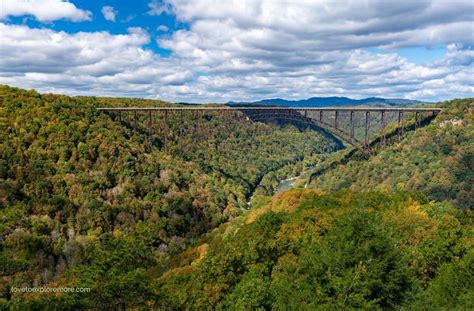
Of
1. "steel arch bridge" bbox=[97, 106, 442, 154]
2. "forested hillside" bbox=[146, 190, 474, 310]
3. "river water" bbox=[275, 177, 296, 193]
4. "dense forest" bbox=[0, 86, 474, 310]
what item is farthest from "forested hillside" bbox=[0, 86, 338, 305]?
"river water" bbox=[275, 177, 296, 193]

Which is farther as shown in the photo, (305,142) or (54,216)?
(305,142)

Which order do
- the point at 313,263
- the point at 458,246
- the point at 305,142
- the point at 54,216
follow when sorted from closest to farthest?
the point at 313,263 → the point at 458,246 → the point at 54,216 → the point at 305,142

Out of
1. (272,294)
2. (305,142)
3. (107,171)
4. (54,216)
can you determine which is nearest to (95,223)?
(54,216)

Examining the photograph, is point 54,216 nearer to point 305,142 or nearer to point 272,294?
point 272,294

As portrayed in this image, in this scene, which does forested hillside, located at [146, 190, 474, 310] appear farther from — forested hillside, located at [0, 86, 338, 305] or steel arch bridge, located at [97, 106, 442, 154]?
steel arch bridge, located at [97, 106, 442, 154]

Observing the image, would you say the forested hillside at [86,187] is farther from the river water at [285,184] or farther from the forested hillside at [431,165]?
the forested hillside at [431,165]

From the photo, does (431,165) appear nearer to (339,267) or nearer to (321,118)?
(321,118)

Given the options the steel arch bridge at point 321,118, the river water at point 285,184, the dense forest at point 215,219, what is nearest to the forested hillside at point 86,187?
the dense forest at point 215,219
